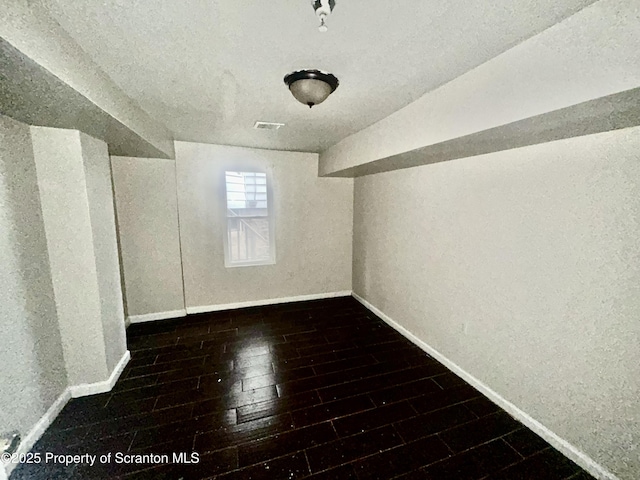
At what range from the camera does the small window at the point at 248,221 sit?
11.5 feet

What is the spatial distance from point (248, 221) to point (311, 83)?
246 cm

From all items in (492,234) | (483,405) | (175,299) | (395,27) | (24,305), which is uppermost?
(395,27)

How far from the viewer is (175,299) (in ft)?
10.8

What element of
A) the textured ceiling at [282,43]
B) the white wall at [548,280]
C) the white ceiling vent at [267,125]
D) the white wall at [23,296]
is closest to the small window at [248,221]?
the white ceiling vent at [267,125]

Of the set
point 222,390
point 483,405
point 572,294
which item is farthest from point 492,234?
point 222,390

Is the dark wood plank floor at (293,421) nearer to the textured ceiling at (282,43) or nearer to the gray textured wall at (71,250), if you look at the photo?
the gray textured wall at (71,250)

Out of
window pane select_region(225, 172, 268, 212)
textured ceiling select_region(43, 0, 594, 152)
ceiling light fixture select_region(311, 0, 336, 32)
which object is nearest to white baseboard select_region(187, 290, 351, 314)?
window pane select_region(225, 172, 268, 212)

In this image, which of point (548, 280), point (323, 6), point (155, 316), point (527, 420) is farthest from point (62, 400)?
point (548, 280)

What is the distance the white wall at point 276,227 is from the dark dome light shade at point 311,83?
6.94 feet

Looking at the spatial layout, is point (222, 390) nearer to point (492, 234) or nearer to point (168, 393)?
point (168, 393)

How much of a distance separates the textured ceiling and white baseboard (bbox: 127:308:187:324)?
2.50 metres

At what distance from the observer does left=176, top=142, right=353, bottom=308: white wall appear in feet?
10.8

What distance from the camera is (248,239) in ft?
12.1

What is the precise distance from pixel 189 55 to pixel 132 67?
39 cm
